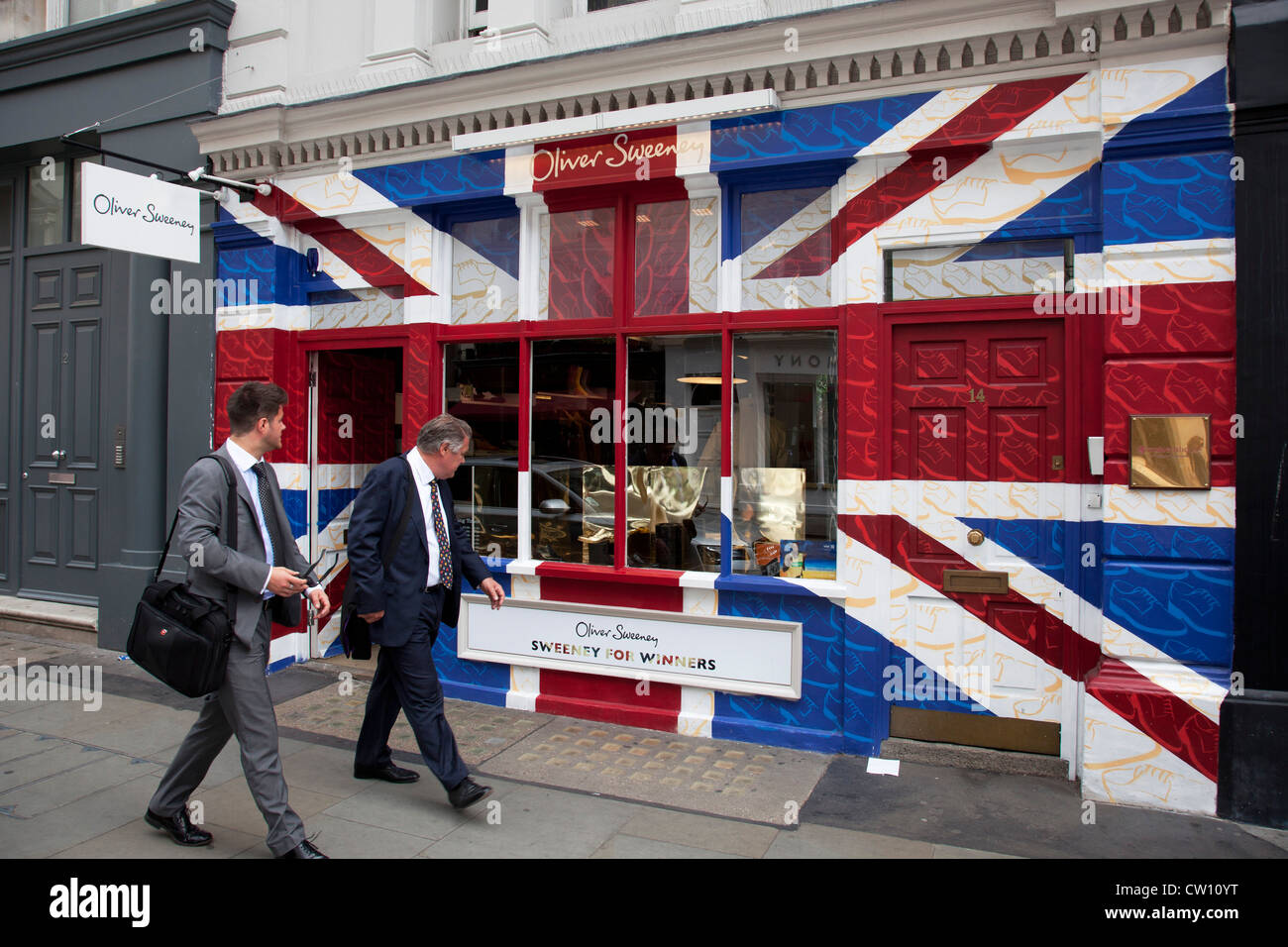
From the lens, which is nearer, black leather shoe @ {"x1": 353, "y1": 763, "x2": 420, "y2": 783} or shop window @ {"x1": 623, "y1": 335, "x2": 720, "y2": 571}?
black leather shoe @ {"x1": 353, "y1": 763, "x2": 420, "y2": 783}

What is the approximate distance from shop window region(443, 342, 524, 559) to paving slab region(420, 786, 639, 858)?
2.25 metres

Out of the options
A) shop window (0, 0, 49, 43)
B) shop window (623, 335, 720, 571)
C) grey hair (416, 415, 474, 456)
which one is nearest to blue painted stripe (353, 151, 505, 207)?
shop window (623, 335, 720, 571)

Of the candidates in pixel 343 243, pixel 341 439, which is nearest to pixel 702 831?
pixel 341 439

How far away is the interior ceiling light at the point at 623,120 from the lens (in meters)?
5.57

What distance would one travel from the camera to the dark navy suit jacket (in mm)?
4441

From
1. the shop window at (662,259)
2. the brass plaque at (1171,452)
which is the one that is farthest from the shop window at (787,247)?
the brass plaque at (1171,452)

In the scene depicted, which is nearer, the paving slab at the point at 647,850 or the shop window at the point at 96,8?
the paving slab at the point at 647,850

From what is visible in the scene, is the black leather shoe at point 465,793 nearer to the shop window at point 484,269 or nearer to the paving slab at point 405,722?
the paving slab at point 405,722

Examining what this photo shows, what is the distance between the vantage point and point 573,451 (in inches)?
253

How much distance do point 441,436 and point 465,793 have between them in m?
1.78

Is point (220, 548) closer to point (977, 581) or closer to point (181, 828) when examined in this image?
point (181, 828)

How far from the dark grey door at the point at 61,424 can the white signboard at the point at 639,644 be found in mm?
4275

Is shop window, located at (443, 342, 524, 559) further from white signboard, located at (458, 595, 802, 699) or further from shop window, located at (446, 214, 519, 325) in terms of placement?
white signboard, located at (458, 595, 802, 699)
